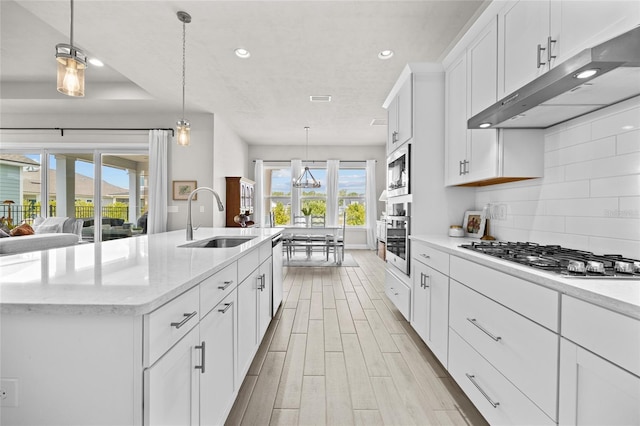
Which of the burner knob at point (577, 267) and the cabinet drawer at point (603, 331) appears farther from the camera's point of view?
the burner knob at point (577, 267)

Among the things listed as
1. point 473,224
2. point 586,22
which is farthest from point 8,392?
point 473,224

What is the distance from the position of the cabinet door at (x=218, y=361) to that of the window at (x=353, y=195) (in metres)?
6.86

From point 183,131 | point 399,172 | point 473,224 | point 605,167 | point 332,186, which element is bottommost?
point 473,224

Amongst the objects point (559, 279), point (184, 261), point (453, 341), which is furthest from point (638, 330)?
point (184, 261)

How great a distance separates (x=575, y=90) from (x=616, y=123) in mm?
389

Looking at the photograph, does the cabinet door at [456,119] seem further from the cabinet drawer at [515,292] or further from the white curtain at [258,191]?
the white curtain at [258,191]

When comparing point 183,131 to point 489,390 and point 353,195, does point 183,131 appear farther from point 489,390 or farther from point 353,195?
point 353,195

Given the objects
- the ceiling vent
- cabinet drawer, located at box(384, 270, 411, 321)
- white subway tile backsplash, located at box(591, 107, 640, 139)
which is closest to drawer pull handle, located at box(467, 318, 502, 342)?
cabinet drawer, located at box(384, 270, 411, 321)

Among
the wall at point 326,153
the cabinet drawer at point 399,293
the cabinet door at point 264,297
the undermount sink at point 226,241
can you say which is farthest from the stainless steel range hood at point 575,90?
the wall at point 326,153

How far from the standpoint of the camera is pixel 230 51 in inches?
128

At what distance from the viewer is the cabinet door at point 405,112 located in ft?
8.84

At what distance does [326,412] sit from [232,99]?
4504mm

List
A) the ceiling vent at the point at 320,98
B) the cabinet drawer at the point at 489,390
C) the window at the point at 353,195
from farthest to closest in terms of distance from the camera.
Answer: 1. the window at the point at 353,195
2. the ceiling vent at the point at 320,98
3. the cabinet drawer at the point at 489,390

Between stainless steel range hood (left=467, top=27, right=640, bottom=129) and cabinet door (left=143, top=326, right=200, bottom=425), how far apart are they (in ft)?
5.63
